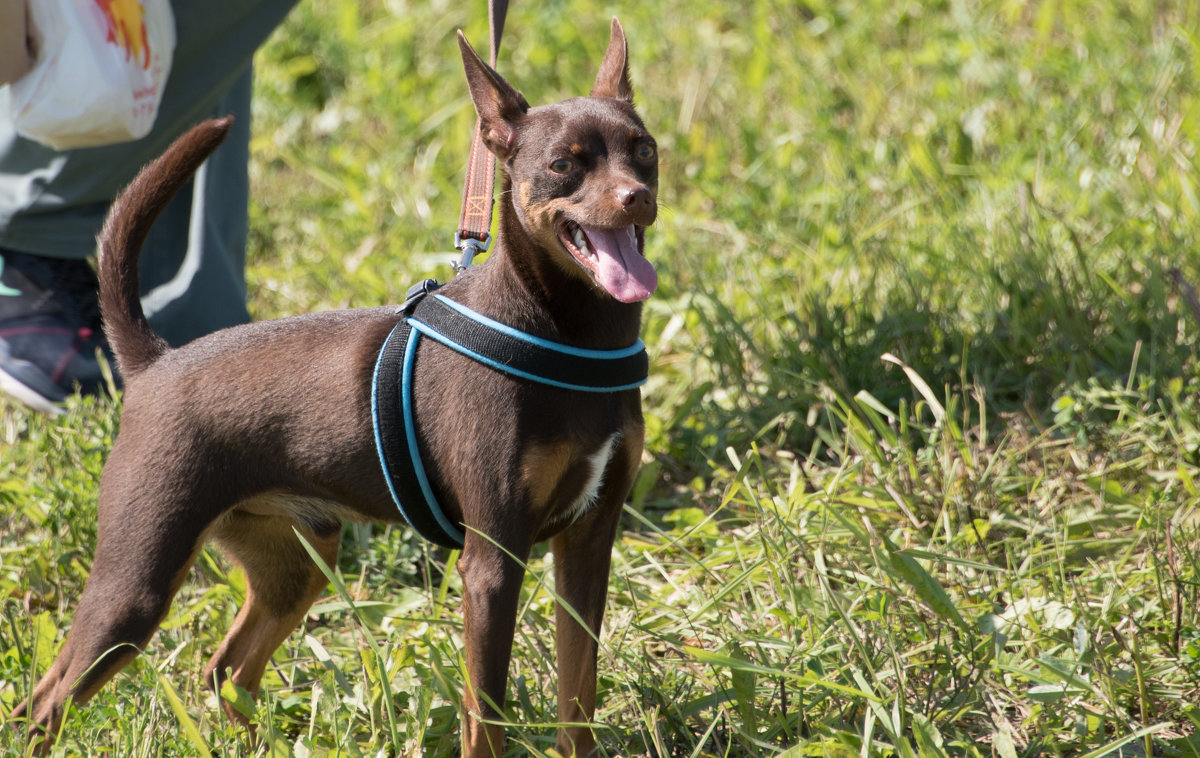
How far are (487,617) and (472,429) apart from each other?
331mm

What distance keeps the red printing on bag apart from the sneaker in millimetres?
1015

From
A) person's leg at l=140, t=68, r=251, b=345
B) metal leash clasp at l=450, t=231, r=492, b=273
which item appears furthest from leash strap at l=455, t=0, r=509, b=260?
person's leg at l=140, t=68, r=251, b=345

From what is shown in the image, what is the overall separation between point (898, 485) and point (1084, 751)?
0.86 metres

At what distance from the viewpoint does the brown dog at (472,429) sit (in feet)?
6.86

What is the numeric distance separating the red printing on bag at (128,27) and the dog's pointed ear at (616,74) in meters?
1.18

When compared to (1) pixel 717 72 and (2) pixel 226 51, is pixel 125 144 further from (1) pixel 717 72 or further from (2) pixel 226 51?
(1) pixel 717 72

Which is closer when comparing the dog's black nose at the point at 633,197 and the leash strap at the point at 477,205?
the dog's black nose at the point at 633,197

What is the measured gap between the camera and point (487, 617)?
2.11 meters

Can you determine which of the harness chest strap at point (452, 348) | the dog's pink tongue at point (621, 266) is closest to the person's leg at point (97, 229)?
the harness chest strap at point (452, 348)

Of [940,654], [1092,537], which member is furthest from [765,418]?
[940,654]

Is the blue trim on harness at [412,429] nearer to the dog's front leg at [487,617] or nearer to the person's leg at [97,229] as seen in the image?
the dog's front leg at [487,617]

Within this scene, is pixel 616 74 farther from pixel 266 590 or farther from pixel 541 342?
pixel 266 590

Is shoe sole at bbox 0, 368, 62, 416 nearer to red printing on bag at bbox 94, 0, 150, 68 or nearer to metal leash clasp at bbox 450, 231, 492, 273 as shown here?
red printing on bag at bbox 94, 0, 150, 68

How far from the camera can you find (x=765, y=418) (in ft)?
11.3
